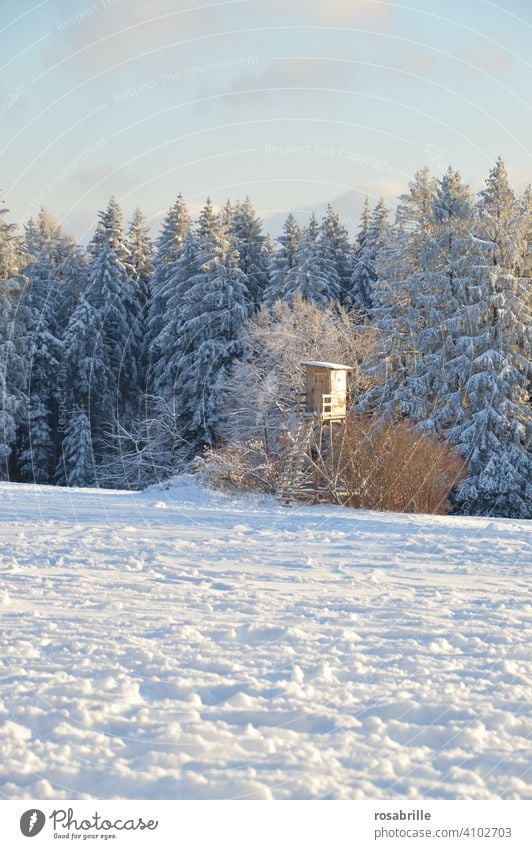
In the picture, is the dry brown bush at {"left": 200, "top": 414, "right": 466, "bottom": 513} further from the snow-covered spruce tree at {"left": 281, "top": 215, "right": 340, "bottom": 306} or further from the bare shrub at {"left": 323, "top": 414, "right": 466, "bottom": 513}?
the snow-covered spruce tree at {"left": 281, "top": 215, "right": 340, "bottom": 306}

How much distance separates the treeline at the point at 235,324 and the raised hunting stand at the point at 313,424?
5.43 m

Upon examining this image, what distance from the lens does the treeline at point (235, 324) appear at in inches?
1046

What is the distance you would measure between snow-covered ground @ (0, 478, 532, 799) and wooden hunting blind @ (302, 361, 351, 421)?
30.8 feet

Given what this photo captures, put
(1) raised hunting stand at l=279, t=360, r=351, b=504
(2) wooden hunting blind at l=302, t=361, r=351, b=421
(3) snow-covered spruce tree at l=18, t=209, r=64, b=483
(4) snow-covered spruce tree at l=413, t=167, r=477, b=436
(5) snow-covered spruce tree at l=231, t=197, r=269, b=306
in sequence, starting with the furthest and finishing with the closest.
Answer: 1. (5) snow-covered spruce tree at l=231, t=197, r=269, b=306
2. (3) snow-covered spruce tree at l=18, t=209, r=64, b=483
3. (4) snow-covered spruce tree at l=413, t=167, r=477, b=436
4. (2) wooden hunting blind at l=302, t=361, r=351, b=421
5. (1) raised hunting stand at l=279, t=360, r=351, b=504

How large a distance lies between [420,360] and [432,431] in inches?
141

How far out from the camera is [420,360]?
28359 millimetres

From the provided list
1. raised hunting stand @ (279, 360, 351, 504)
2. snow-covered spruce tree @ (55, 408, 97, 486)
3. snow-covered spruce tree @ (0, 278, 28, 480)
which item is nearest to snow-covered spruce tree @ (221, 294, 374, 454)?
snow-covered spruce tree @ (55, 408, 97, 486)

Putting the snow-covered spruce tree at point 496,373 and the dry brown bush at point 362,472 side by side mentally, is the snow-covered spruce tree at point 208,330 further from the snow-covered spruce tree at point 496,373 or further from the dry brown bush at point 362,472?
the dry brown bush at point 362,472

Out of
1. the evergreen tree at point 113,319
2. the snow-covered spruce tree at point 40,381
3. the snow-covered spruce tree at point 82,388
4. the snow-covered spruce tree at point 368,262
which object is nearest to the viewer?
the snow-covered spruce tree at point 82,388

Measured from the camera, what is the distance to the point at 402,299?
96.8 feet

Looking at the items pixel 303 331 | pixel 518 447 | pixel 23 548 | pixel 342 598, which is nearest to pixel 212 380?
pixel 303 331

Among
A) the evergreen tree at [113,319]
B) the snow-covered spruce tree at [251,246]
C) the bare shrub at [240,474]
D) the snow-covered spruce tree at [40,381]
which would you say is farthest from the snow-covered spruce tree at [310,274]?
the bare shrub at [240,474]

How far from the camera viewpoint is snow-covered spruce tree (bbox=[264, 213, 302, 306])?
118ft

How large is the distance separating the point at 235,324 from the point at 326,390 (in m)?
14.2
